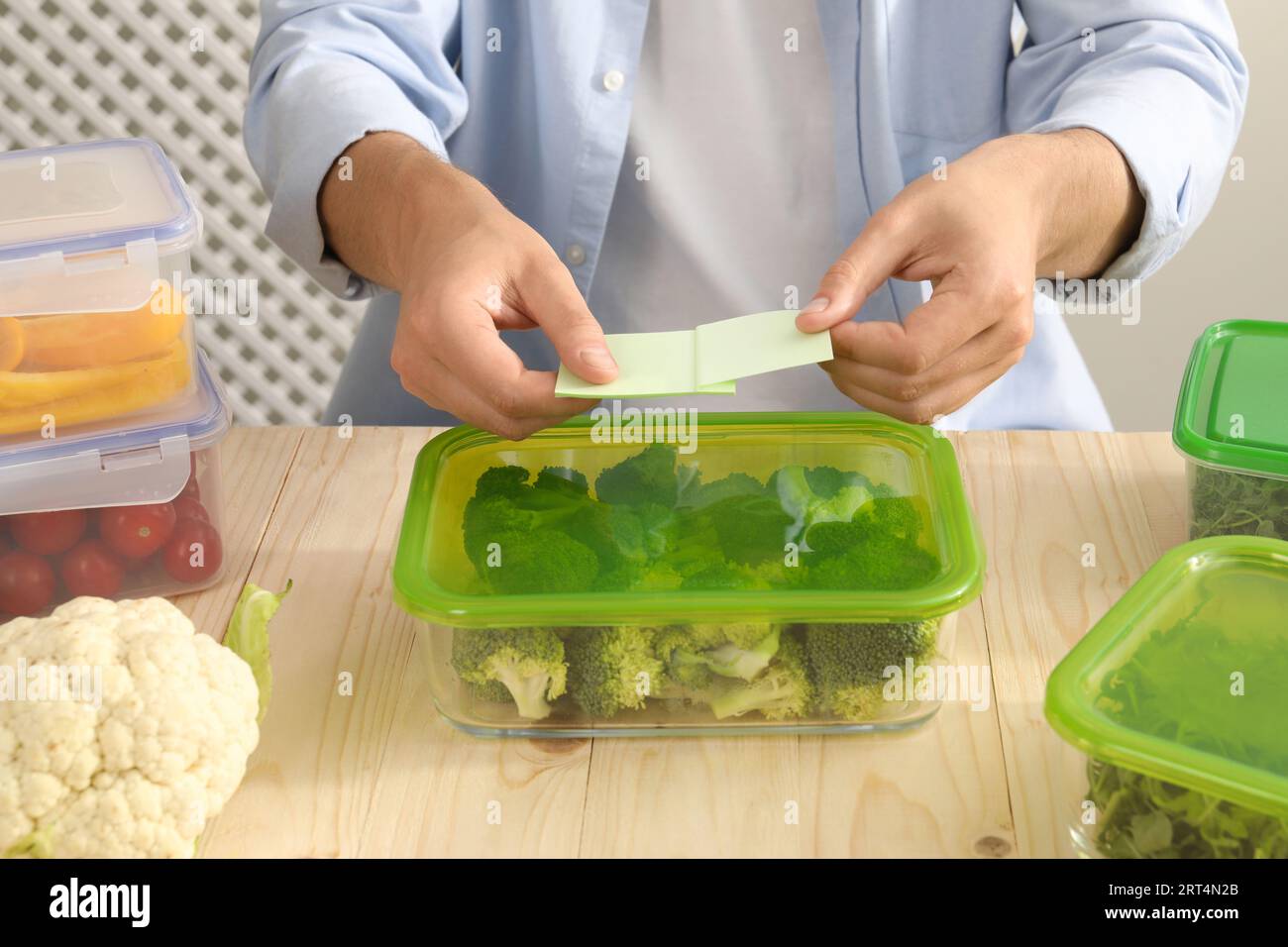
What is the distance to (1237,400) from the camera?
1.04 meters

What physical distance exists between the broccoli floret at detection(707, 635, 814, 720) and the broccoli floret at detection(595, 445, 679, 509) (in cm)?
15

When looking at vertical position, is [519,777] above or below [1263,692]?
below

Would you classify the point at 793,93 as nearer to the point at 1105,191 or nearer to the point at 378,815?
the point at 1105,191

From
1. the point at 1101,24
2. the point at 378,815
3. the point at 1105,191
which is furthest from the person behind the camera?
the point at 1101,24

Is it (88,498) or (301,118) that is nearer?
(88,498)

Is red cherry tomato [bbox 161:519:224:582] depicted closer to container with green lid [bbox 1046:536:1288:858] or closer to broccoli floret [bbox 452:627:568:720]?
broccoli floret [bbox 452:627:568:720]

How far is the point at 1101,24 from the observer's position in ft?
4.31

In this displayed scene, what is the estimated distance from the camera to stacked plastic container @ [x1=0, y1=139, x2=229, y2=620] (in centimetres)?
95

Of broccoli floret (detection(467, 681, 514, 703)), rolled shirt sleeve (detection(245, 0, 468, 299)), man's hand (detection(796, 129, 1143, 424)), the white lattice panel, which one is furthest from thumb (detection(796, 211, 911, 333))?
the white lattice panel

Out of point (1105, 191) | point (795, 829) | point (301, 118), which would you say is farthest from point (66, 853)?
point (1105, 191)

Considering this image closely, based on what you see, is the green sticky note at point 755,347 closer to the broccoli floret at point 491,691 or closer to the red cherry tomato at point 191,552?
the broccoli floret at point 491,691

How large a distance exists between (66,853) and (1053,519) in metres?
0.80

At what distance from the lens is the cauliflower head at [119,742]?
0.76m

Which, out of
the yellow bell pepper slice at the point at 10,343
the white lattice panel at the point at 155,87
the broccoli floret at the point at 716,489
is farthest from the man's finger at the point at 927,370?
the white lattice panel at the point at 155,87
